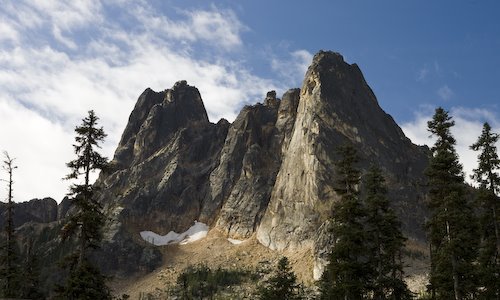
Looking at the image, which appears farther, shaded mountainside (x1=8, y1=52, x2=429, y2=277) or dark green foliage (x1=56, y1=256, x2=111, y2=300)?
shaded mountainside (x1=8, y1=52, x2=429, y2=277)

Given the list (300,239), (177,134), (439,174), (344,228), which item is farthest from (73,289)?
(177,134)

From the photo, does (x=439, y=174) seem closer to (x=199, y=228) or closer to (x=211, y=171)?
(x=199, y=228)

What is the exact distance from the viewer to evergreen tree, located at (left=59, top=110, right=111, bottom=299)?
25.9 meters

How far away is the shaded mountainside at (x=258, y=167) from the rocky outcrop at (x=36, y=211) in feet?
23.7

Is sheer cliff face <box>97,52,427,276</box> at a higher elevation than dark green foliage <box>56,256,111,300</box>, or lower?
higher

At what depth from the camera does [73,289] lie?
25547 mm

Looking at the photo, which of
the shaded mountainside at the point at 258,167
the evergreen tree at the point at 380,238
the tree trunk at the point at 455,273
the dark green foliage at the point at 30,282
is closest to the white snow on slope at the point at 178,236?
the shaded mountainside at the point at 258,167

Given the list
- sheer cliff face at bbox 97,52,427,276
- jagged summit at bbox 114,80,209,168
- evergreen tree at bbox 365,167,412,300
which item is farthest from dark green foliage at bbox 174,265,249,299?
jagged summit at bbox 114,80,209,168

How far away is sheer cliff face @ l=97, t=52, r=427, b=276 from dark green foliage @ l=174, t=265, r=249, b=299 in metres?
15.1

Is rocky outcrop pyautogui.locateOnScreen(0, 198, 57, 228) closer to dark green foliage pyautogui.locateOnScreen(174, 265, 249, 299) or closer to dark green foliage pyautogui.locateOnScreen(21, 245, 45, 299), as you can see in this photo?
dark green foliage pyautogui.locateOnScreen(174, 265, 249, 299)

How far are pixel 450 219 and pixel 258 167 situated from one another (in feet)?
354

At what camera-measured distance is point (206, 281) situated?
322ft

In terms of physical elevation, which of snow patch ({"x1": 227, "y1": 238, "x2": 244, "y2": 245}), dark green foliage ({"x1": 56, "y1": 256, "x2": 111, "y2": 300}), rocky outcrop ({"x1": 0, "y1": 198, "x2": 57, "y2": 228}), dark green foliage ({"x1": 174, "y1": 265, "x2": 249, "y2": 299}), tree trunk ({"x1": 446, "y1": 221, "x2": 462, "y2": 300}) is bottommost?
dark green foliage ({"x1": 56, "y1": 256, "x2": 111, "y2": 300})

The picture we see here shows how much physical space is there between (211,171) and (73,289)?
121853 millimetres
